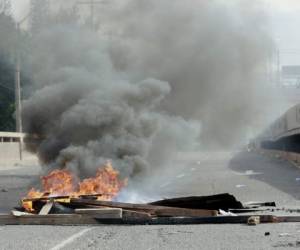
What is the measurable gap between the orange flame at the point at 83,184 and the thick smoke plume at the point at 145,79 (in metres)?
0.95

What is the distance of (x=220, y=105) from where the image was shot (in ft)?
66.4

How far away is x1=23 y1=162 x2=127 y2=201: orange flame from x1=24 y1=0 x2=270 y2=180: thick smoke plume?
3.12 ft

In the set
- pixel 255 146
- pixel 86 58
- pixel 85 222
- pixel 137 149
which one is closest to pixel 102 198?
pixel 85 222

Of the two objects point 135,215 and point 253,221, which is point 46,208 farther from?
point 253,221

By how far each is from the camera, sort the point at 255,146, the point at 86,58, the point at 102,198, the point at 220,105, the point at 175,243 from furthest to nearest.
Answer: the point at 255,146 → the point at 220,105 → the point at 86,58 → the point at 102,198 → the point at 175,243

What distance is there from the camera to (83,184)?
1481 centimetres

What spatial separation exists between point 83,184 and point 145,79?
4740 mm

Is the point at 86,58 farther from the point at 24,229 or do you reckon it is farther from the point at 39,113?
the point at 24,229

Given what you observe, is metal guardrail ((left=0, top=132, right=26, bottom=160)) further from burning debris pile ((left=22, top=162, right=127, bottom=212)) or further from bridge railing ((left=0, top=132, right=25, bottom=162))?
burning debris pile ((left=22, top=162, right=127, bottom=212))

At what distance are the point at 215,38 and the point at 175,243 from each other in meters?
10.6

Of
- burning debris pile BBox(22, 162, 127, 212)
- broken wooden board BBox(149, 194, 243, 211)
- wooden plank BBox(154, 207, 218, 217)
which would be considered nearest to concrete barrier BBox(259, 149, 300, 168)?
burning debris pile BBox(22, 162, 127, 212)

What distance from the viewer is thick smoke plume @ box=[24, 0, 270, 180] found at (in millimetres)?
16938

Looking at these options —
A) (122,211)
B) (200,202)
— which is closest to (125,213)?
(122,211)

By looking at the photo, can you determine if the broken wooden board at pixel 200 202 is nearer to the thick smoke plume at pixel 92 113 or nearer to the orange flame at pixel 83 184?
the orange flame at pixel 83 184
